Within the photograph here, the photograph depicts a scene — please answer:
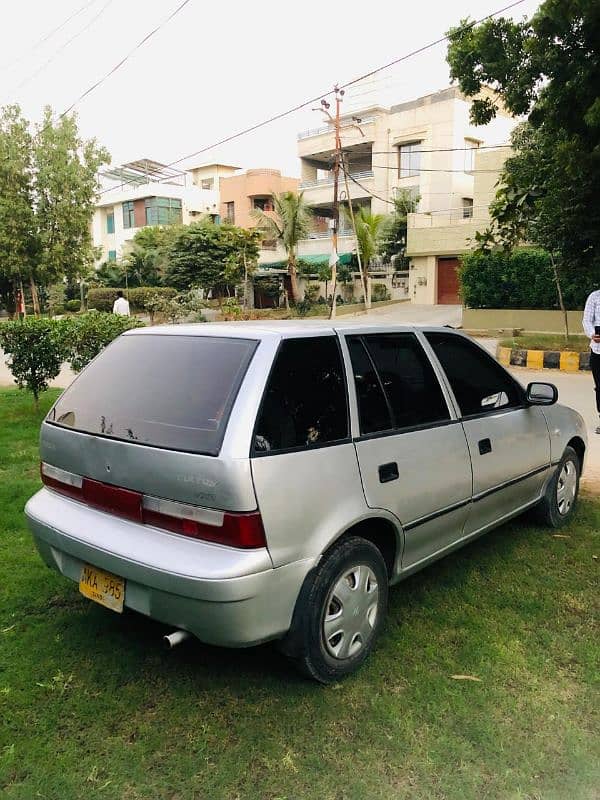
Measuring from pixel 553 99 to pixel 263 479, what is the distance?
539 cm

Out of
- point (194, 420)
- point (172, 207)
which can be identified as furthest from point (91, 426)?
point (172, 207)

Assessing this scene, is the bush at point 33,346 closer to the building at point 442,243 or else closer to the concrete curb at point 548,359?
the concrete curb at point 548,359

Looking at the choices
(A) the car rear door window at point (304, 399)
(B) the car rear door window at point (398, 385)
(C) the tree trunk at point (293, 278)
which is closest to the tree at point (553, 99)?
(B) the car rear door window at point (398, 385)

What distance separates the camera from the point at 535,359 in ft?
43.9

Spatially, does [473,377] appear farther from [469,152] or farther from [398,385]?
[469,152]

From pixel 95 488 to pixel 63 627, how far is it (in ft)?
2.98

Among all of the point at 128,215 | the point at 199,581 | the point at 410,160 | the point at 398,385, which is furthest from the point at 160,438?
the point at 128,215

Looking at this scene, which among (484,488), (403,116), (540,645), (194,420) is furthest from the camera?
(403,116)

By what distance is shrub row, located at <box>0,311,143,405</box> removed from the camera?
746 centimetres

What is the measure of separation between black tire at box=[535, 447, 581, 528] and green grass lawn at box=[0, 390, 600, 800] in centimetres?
83

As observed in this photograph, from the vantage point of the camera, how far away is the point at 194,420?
2617mm

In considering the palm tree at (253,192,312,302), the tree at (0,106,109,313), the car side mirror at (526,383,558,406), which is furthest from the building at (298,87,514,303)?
the car side mirror at (526,383,558,406)

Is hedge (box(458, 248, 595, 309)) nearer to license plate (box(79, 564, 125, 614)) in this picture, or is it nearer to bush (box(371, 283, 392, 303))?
bush (box(371, 283, 392, 303))

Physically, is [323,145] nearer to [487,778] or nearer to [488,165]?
[488,165]
